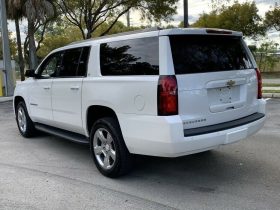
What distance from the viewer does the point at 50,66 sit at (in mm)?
7039

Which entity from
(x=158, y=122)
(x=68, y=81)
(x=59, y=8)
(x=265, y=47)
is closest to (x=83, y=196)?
(x=158, y=122)

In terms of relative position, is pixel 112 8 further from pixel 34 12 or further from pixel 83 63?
pixel 83 63

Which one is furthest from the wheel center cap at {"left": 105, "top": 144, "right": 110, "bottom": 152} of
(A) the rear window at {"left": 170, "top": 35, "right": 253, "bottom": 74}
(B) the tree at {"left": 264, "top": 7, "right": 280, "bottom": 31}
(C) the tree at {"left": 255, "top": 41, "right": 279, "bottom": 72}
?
(B) the tree at {"left": 264, "top": 7, "right": 280, "bottom": 31}

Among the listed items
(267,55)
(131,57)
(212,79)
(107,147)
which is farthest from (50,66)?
(267,55)

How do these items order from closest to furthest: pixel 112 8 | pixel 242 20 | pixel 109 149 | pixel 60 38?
pixel 109 149 → pixel 112 8 → pixel 242 20 → pixel 60 38

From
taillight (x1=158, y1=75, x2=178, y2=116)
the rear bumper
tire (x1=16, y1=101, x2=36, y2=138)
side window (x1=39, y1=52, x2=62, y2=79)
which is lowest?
tire (x1=16, y1=101, x2=36, y2=138)

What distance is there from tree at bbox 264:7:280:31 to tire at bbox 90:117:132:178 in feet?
89.1

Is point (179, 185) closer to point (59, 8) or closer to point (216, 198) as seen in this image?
point (216, 198)

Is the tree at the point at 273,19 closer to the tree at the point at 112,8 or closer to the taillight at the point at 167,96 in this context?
the tree at the point at 112,8

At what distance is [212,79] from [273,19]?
2752 cm

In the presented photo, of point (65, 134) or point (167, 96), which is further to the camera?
point (65, 134)

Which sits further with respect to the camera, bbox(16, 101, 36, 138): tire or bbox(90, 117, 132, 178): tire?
bbox(16, 101, 36, 138): tire

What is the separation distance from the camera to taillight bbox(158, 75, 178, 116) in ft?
14.4

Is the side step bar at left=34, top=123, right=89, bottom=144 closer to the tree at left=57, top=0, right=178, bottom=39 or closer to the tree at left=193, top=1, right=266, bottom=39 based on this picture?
the tree at left=57, top=0, right=178, bottom=39
